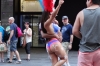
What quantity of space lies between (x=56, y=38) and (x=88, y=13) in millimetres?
2315

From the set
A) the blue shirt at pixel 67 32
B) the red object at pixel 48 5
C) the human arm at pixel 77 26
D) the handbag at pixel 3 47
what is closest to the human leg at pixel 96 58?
the human arm at pixel 77 26

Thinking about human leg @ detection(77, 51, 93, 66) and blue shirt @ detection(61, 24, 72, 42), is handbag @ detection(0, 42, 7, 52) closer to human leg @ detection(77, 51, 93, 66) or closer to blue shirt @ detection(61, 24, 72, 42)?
blue shirt @ detection(61, 24, 72, 42)

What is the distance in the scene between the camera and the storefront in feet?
68.5

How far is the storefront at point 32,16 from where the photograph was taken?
20891 millimetres

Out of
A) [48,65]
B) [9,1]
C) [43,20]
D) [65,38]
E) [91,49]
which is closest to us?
[91,49]

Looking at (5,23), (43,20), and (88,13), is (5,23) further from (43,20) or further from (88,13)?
(88,13)

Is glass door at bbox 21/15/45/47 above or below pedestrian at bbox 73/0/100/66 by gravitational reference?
below

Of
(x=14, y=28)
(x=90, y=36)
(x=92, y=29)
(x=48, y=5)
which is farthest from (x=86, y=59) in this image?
(x=14, y=28)

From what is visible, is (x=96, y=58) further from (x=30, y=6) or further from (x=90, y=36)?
(x=30, y=6)

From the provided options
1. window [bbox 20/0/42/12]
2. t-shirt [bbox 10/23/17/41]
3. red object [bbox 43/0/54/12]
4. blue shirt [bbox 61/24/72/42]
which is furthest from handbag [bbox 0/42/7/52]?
window [bbox 20/0/42/12]

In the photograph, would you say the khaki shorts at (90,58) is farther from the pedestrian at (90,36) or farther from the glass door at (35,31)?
the glass door at (35,31)

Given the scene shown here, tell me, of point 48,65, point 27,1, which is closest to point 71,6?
point 27,1

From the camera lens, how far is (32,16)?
2105cm

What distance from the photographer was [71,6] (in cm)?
1958
